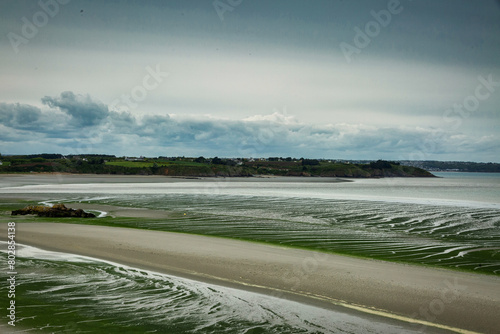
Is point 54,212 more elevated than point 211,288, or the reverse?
point 54,212

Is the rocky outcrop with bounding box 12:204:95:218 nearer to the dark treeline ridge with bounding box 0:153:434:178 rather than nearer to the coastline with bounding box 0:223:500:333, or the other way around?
the coastline with bounding box 0:223:500:333

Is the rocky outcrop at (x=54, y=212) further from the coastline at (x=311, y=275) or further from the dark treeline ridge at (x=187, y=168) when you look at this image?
the dark treeline ridge at (x=187, y=168)

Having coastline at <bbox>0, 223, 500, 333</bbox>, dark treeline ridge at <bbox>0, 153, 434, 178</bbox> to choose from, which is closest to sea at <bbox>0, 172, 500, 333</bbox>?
coastline at <bbox>0, 223, 500, 333</bbox>

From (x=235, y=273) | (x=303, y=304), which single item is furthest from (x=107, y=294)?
(x=303, y=304)

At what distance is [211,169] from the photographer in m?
140

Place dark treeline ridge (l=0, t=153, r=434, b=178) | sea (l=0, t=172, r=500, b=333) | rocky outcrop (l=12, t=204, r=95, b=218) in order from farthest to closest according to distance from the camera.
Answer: dark treeline ridge (l=0, t=153, r=434, b=178), rocky outcrop (l=12, t=204, r=95, b=218), sea (l=0, t=172, r=500, b=333)

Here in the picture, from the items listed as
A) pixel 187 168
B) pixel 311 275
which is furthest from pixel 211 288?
pixel 187 168

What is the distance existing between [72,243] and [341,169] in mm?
141417

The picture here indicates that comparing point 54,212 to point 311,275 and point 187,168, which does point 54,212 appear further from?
point 187,168

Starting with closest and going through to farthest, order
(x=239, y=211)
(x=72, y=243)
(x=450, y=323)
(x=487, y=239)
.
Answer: (x=450, y=323) → (x=72, y=243) → (x=487, y=239) → (x=239, y=211)

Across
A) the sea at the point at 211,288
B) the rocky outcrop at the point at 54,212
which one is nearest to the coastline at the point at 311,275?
the sea at the point at 211,288

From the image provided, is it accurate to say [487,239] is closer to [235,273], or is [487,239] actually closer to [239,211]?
[235,273]

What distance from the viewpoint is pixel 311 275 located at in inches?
512

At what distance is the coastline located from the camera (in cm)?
1019
